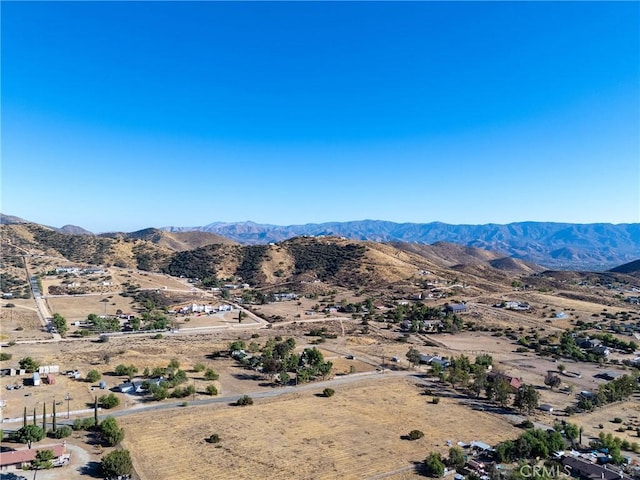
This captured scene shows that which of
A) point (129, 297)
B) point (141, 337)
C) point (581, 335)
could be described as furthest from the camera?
point (129, 297)

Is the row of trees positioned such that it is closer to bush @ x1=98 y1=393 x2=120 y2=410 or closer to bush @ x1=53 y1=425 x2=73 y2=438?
bush @ x1=98 y1=393 x2=120 y2=410

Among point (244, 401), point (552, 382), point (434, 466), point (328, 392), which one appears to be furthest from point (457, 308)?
point (434, 466)

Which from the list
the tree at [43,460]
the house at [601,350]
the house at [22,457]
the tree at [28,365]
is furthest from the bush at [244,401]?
the house at [601,350]

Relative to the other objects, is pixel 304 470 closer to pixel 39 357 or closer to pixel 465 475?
pixel 465 475

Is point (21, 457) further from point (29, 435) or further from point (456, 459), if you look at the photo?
point (456, 459)

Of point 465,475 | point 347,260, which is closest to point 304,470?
point 465,475

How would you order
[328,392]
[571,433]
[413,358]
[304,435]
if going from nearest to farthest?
[571,433] < [304,435] < [328,392] < [413,358]
